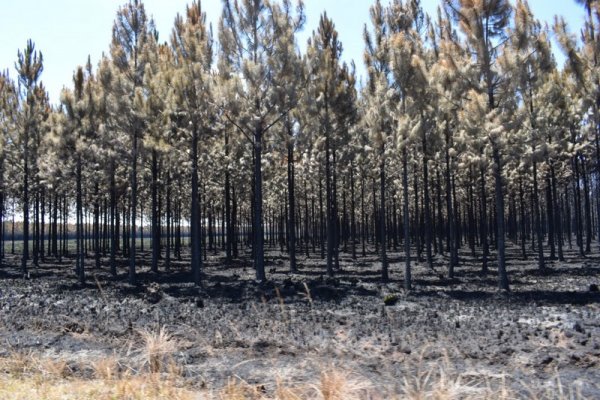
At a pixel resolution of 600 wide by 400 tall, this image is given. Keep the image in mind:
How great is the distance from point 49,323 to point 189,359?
472cm

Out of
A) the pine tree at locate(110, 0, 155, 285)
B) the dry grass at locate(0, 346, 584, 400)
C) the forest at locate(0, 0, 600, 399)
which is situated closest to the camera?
the dry grass at locate(0, 346, 584, 400)

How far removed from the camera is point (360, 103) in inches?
878

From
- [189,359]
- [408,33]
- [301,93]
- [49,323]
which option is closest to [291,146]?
[301,93]

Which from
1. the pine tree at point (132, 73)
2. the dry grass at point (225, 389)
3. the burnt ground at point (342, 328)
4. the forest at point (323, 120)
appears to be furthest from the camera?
the pine tree at point (132, 73)

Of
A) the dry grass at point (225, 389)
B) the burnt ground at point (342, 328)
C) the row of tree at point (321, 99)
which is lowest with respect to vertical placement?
the burnt ground at point (342, 328)

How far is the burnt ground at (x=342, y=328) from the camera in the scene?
20.8 ft

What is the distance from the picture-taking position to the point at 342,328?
938cm

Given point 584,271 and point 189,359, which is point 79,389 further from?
point 584,271

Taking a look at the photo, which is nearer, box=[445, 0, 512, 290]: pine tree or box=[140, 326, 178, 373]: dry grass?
box=[140, 326, 178, 373]: dry grass

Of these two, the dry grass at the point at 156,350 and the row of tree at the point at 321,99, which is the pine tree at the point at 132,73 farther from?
the dry grass at the point at 156,350

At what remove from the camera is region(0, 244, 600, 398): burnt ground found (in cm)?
633

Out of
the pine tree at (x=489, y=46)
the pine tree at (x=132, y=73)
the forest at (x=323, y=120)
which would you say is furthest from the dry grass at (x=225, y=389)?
the pine tree at (x=132, y=73)

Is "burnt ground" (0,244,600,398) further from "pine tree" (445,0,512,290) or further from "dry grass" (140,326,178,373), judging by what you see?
"pine tree" (445,0,512,290)

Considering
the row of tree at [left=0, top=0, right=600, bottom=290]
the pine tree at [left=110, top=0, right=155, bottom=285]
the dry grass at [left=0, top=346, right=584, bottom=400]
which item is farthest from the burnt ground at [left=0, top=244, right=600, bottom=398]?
the pine tree at [left=110, top=0, right=155, bottom=285]
